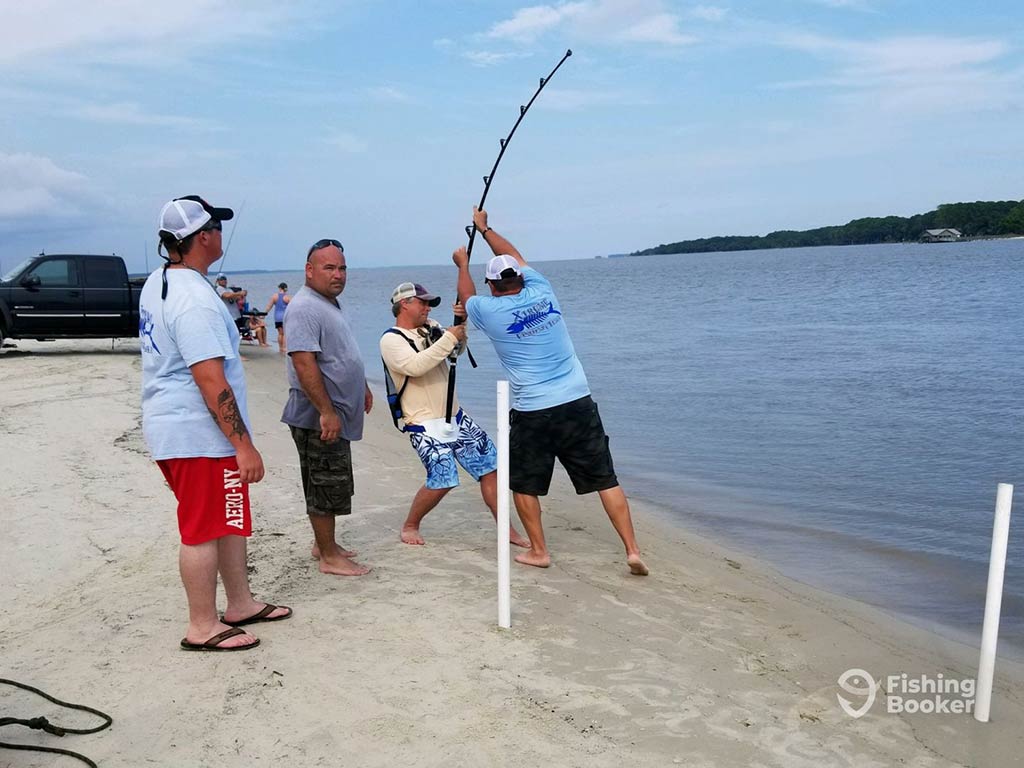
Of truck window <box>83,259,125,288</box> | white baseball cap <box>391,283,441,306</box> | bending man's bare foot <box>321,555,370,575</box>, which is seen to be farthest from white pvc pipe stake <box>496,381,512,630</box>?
truck window <box>83,259,125,288</box>

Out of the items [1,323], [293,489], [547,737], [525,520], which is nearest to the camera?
[547,737]

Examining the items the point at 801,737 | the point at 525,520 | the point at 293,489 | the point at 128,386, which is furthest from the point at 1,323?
the point at 801,737

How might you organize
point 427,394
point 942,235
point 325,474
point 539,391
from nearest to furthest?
point 325,474 → point 539,391 → point 427,394 → point 942,235

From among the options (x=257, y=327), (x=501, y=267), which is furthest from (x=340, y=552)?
(x=257, y=327)

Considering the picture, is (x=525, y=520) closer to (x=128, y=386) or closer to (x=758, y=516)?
(x=758, y=516)

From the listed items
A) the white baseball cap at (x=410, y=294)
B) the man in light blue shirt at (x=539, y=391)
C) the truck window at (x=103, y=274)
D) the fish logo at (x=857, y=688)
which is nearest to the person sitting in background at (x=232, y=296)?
the truck window at (x=103, y=274)

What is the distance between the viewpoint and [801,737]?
357 cm

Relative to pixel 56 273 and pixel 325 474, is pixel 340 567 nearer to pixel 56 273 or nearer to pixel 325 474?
pixel 325 474

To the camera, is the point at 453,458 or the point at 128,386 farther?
the point at 128,386

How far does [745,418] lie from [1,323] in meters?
13.1

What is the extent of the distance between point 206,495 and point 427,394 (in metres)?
1.97

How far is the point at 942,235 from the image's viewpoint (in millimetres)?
140625

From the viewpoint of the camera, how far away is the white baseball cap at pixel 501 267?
5.24 metres

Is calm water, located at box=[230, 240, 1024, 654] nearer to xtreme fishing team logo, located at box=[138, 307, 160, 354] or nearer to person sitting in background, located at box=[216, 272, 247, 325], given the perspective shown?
person sitting in background, located at box=[216, 272, 247, 325]
